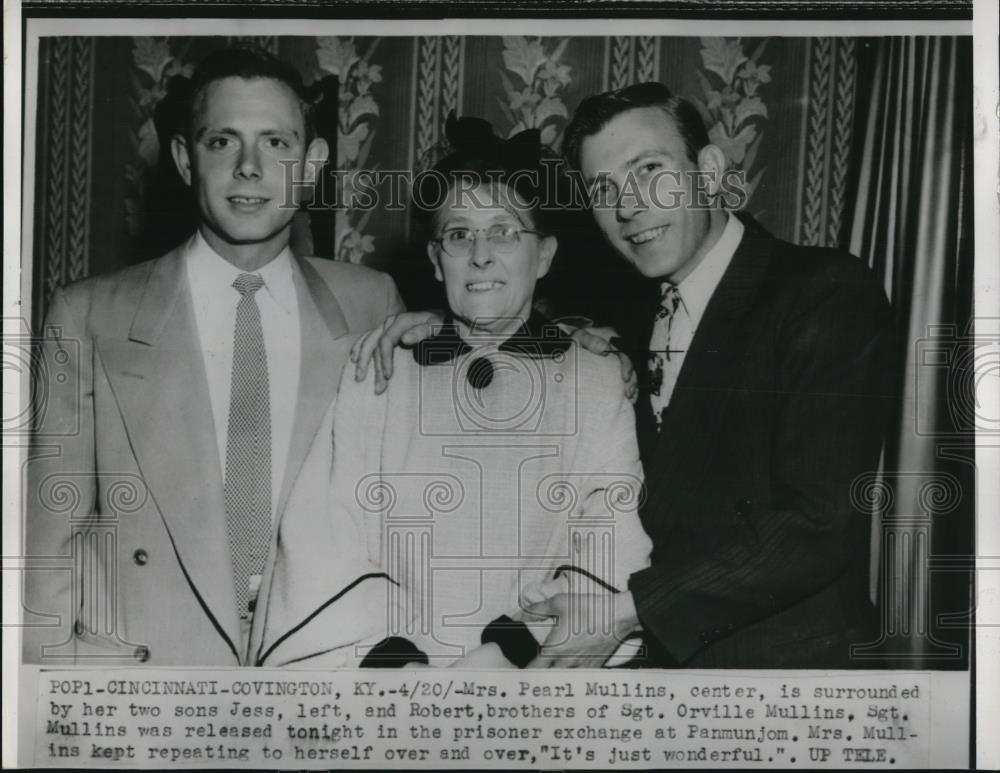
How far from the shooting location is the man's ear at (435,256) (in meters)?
2.56

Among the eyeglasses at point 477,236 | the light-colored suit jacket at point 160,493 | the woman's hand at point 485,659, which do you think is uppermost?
the eyeglasses at point 477,236

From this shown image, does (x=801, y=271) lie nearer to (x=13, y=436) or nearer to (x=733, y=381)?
(x=733, y=381)

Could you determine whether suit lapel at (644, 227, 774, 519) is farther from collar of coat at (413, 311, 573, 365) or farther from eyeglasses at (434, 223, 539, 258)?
eyeglasses at (434, 223, 539, 258)

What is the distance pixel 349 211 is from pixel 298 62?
37 cm

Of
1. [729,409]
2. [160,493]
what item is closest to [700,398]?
[729,409]

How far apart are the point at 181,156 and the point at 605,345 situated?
1065 mm

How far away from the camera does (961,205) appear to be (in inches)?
102

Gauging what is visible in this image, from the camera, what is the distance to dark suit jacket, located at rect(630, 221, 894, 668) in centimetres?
251

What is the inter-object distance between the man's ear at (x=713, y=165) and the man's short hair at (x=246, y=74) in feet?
2.94

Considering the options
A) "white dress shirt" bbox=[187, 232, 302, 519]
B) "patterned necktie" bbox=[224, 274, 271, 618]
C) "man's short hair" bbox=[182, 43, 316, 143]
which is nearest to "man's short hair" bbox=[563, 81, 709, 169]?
"man's short hair" bbox=[182, 43, 316, 143]

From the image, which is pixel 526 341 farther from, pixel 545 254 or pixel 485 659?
pixel 485 659

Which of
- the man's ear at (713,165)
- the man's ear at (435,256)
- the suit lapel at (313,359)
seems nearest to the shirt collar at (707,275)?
the man's ear at (713,165)

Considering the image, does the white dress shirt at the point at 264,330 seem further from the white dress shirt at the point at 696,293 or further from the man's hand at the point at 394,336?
the white dress shirt at the point at 696,293

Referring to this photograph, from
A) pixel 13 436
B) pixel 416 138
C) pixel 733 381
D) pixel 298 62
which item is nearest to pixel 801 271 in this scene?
pixel 733 381
